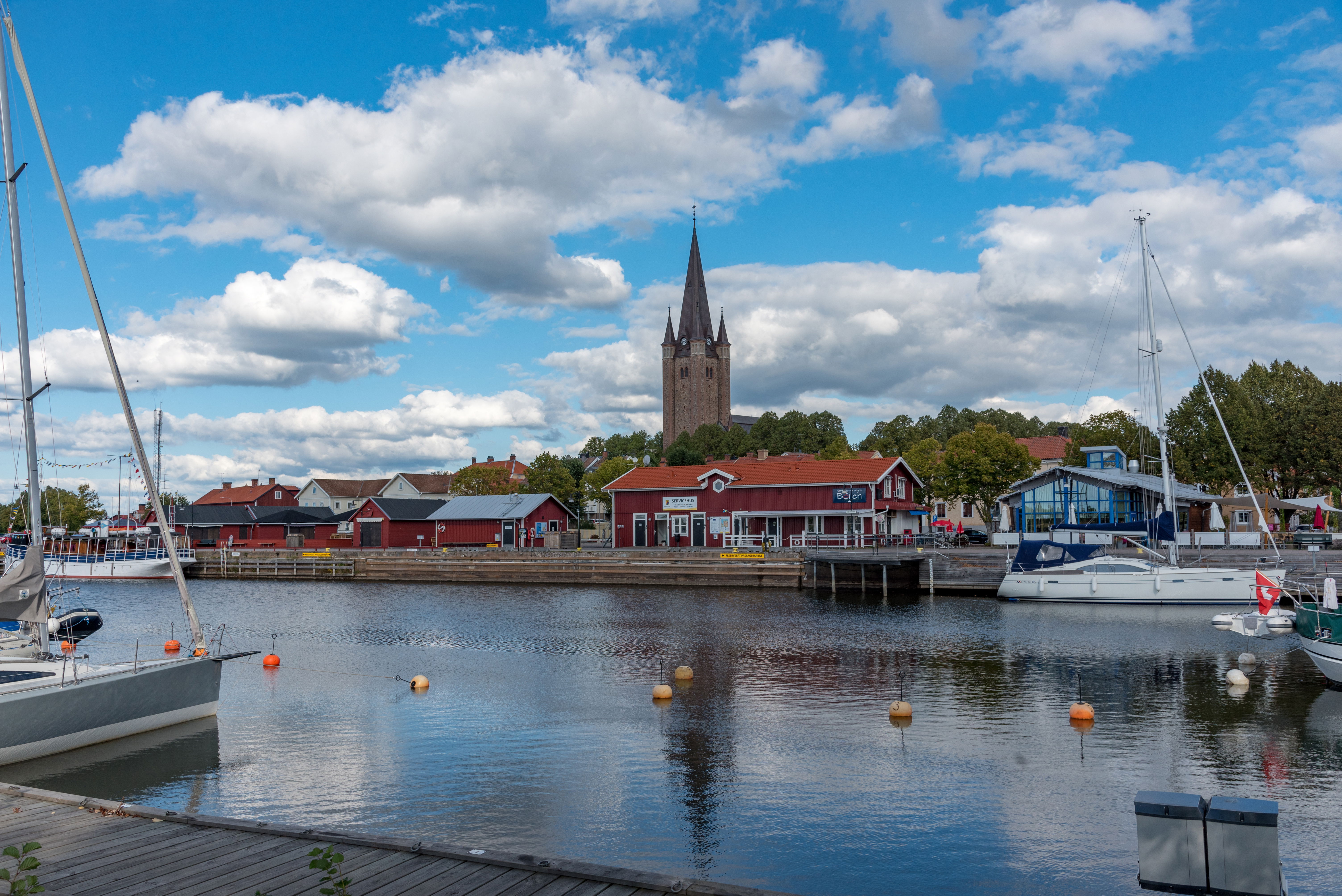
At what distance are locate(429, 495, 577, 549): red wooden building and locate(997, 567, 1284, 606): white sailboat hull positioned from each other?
39059mm

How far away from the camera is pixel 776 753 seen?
52.4 ft

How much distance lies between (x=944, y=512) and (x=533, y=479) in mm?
42360

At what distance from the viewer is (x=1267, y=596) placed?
78.7 feet

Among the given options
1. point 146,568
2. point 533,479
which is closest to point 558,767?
point 146,568

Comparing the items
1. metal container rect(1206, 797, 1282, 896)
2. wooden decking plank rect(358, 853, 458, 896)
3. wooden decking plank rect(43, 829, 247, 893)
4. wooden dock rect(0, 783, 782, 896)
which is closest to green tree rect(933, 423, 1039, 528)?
metal container rect(1206, 797, 1282, 896)

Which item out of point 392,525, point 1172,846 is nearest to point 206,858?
point 1172,846

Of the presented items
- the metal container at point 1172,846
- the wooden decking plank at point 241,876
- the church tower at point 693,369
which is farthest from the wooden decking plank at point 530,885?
the church tower at point 693,369

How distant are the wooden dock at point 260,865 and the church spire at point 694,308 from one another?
148782 mm

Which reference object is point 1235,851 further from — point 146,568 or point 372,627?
point 146,568

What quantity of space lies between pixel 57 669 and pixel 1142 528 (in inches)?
1655

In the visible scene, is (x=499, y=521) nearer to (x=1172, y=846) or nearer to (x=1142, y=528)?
(x=1142, y=528)

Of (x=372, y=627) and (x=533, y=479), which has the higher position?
(x=533, y=479)

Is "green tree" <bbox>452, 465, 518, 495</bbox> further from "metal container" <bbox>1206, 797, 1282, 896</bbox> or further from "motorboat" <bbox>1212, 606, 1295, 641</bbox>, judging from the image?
"metal container" <bbox>1206, 797, 1282, 896</bbox>

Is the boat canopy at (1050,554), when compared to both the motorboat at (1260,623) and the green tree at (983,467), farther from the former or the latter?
the green tree at (983,467)
